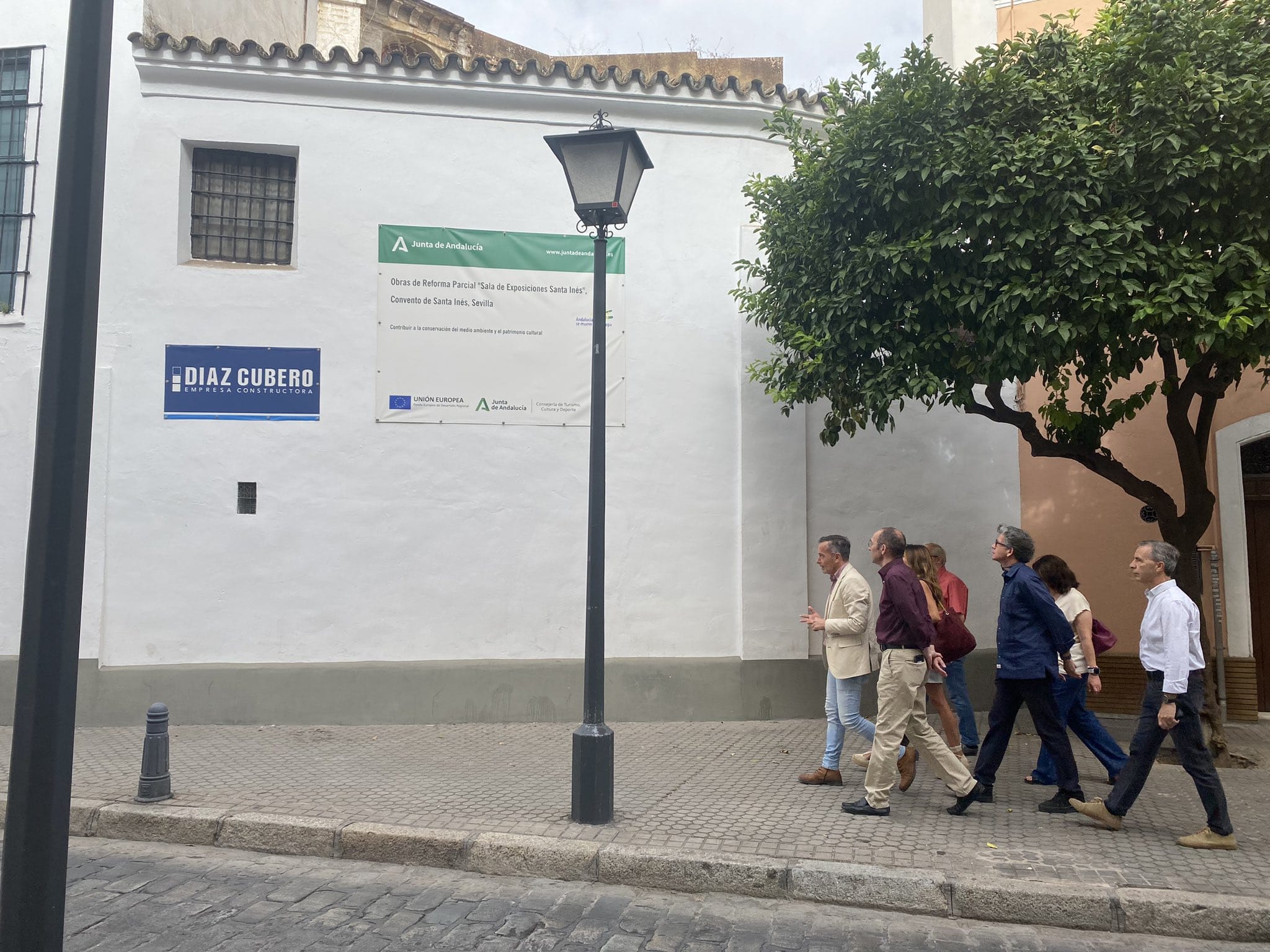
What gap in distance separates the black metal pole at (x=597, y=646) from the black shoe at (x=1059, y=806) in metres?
2.77

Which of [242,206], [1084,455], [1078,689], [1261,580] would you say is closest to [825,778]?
[1078,689]

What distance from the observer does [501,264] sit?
8.90 meters

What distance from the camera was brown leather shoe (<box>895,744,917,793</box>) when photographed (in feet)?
21.4

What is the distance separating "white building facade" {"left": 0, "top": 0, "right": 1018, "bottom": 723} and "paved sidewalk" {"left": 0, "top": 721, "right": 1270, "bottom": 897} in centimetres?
54

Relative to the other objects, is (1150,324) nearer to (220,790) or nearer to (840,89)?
(840,89)

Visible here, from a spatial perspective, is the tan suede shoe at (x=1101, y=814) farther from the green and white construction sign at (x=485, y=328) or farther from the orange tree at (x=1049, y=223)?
the green and white construction sign at (x=485, y=328)

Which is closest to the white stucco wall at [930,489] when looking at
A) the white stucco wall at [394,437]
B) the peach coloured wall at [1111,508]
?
the peach coloured wall at [1111,508]

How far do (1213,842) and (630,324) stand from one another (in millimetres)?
6061

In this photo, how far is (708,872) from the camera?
4.98 meters

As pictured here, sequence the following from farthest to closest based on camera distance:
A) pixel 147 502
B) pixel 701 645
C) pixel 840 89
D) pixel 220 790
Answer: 1. pixel 701 645
2. pixel 147 502
3. pixel 840 89
4. pixel 220 790

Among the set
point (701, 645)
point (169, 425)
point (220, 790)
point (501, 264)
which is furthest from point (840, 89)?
point (220, 790)

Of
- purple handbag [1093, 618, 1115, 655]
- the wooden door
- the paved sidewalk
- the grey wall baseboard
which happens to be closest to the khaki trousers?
the paved sidewalk

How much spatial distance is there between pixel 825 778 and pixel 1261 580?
6.08 meters

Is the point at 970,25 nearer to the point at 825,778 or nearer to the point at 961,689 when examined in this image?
the point at 961,689
